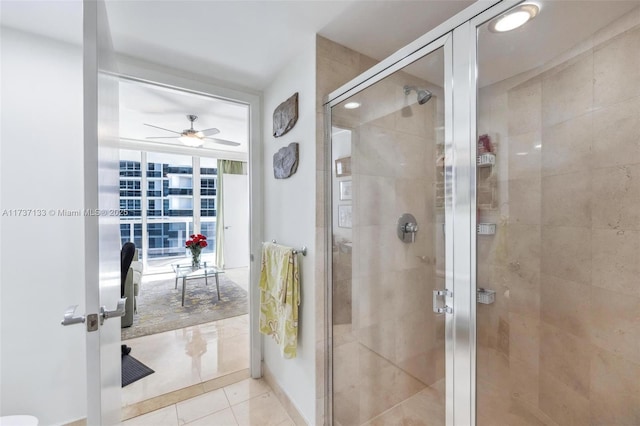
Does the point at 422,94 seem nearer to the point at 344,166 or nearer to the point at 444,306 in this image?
the point at 344,166

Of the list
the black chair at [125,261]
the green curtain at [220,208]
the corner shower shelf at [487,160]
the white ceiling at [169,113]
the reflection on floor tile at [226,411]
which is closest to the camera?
the corner shower shelf at [487,160]

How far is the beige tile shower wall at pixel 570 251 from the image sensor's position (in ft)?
3.33

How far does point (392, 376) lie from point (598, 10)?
186 centimetres

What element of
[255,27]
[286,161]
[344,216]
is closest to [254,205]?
[286,161]

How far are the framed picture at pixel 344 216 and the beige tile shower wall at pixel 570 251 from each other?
29.6 inches

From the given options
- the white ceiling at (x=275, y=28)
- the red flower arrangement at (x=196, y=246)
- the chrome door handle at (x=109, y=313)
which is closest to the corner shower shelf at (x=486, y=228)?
the white ceiling at (x=275, y=28)

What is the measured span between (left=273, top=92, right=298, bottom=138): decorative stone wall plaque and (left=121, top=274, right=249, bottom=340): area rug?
2499 mm

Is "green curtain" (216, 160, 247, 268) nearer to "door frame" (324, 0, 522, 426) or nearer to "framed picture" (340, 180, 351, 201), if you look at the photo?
"framed picture" (340, 180, 351, 201)

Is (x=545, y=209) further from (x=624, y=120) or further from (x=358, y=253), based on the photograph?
(x=358, y=253)

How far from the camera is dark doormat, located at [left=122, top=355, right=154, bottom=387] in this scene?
206cm

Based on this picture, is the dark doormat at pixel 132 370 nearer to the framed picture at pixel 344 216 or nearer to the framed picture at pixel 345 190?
the framed picture at pixel 344 216

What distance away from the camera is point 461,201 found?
3.13ft

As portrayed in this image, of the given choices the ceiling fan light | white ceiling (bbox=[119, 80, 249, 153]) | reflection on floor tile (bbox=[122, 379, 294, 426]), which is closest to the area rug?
reflection on floor tile (bbox=[122, 379, 294, 426])

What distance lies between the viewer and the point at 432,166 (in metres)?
1.20
